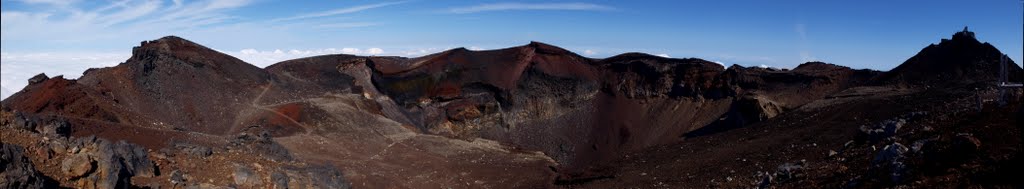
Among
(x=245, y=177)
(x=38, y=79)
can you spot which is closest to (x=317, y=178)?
(x=245, y=177)

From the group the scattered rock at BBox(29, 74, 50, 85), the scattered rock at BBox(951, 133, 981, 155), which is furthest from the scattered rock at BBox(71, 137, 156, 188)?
the scattered rock at BBox(29, 74, 50, 85)

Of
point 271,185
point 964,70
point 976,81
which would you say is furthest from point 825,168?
point 964,70

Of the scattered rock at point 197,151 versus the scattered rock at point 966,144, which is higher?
the scattered rock at point 966,144

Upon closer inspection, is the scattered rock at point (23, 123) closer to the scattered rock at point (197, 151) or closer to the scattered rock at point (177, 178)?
the scattered rock at point (177, 178)

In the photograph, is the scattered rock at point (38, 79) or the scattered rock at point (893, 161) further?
the scattered rock at point (38, 79)

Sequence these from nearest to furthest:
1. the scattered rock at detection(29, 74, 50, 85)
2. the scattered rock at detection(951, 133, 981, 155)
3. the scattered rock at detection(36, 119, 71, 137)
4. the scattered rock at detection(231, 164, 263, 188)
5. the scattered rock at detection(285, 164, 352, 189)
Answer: the scattered rock at detection(951, 133, 981, 155) → the scattered rock at detection(231, 164, 263, 188) → the scattered rock at detection(36, 119, 71, 137) → the scattered rock at detection(285, 164, 352, 189) → the scattered rock at detection(29, 74, 50, 85)

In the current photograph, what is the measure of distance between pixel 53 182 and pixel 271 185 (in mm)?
6541

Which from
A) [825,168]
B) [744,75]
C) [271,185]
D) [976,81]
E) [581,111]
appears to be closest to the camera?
[825,168]

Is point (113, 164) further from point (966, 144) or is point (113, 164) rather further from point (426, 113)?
point (426, 113)

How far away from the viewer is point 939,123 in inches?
562

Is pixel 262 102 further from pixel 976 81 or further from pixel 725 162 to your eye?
pixel 976 81

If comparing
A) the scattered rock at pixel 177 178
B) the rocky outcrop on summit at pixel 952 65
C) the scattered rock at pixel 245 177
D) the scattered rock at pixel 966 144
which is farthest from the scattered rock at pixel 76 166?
the rocky outcrop on summit at pixel 952 65

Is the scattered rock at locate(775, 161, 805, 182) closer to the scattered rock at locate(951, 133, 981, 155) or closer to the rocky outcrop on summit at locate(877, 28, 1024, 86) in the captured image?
the scattered rock at locate(951, 133, 981, 155)

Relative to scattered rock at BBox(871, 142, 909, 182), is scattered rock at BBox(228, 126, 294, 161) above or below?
below
